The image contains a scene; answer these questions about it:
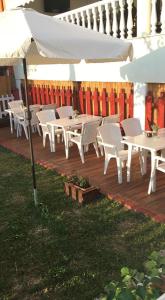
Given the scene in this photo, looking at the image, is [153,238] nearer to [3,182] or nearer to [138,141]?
[138,141]

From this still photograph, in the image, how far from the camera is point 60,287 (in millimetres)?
3637

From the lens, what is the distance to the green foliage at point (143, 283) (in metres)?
1.70

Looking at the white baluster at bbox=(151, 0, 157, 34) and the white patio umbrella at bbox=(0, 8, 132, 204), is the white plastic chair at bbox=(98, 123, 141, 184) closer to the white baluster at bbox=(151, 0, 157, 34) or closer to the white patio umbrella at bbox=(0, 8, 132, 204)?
the white patio umbrella at bbox=(0, 8, 132, 204)

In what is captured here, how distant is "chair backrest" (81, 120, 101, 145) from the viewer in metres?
7.29

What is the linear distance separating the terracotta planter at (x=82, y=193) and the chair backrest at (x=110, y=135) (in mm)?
1081

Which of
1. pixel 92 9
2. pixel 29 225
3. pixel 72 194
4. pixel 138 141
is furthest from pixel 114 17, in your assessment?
pixel 29 225

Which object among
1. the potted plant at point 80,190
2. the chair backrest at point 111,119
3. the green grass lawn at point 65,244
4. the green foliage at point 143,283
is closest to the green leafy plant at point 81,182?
the potted plant at point 80,190

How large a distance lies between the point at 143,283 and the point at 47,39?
383 cm

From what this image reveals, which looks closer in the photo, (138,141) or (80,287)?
(80,287)

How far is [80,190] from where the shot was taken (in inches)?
221

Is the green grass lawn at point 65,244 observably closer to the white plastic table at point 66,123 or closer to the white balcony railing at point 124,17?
the white plastic table at point 66,123

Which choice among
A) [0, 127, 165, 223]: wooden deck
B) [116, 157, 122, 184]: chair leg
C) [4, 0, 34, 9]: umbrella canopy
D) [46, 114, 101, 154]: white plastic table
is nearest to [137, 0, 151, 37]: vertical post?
[46, 114, 101, 154]: white plastic table

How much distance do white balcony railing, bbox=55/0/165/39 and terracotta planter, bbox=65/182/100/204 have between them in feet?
12.9

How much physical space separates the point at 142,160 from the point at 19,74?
8703 millimetres
